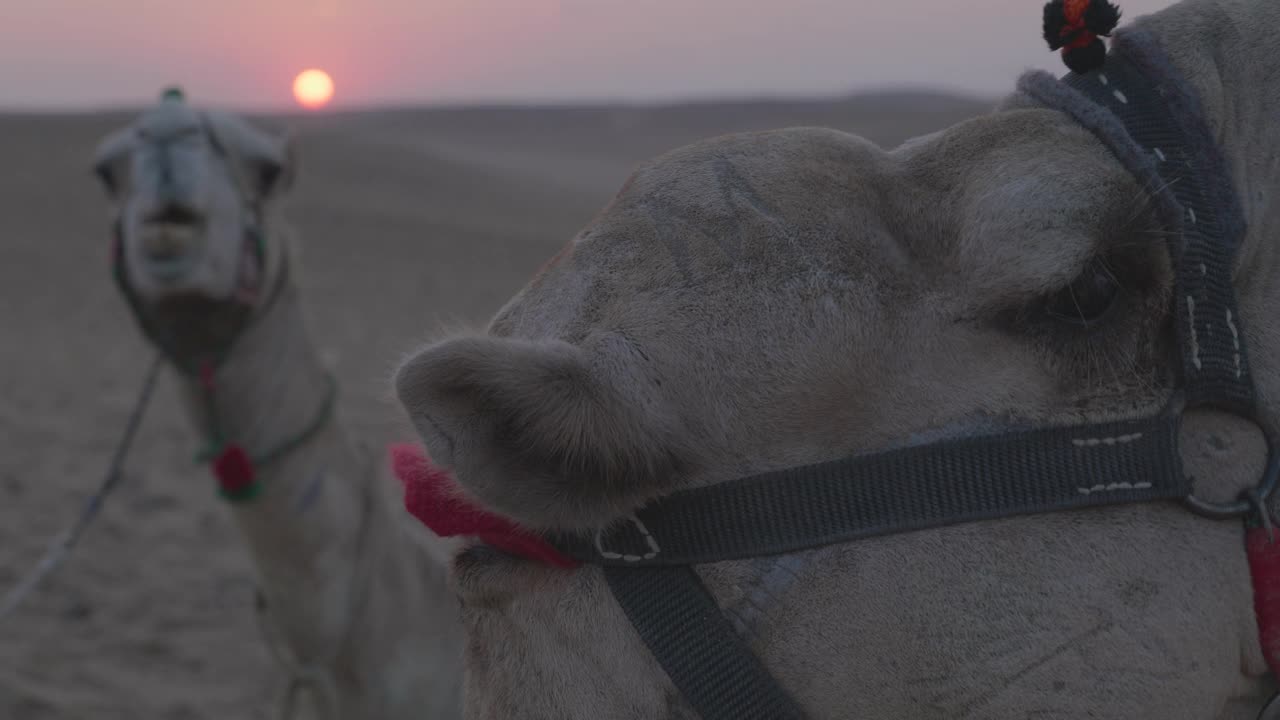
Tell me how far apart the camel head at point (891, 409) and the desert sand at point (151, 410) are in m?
0.33

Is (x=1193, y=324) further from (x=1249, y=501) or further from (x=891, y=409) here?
(x=891, y=409)

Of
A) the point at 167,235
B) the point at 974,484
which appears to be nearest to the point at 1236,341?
the point at 974,484

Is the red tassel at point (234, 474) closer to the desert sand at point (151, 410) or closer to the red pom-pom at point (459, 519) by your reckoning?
the desert sand at point (151, 410)

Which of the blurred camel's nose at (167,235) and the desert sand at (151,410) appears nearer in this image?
the blurred camel's nose at (167,235)

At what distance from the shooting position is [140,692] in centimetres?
527

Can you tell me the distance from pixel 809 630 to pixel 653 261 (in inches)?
17.5

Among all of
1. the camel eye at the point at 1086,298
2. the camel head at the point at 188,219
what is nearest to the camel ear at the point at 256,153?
the camel head at the point at 188,219

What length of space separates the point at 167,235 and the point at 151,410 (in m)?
7.31

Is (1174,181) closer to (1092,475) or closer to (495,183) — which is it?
(1092,475)

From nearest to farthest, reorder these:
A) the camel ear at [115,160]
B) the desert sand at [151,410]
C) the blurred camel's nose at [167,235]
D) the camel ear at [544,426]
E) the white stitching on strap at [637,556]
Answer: the camel ear at [544,426], the white stitching on strap at [637,556], the blurred camel's nose at [167,235], the camel ear at [115,160], the desert sand at [151,410]

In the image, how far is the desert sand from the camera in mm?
5434

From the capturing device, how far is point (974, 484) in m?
1.23

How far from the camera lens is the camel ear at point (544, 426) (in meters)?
1.17

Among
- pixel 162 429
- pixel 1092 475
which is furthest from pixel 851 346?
pixel 162 429
